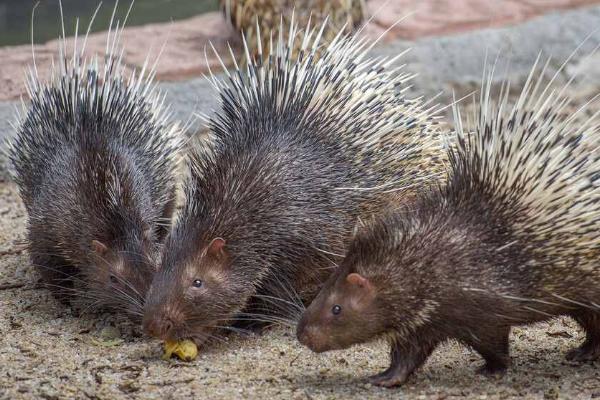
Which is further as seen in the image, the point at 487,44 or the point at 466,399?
the point at 487,44

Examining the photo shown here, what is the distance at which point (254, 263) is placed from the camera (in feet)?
12.3

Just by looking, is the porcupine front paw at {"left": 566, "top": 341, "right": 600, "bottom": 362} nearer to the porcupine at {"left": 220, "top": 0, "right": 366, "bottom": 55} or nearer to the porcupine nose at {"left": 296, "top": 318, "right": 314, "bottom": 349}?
the porcupine nose at {"left": 296, "top": 318, "right": 314, "bottom": 349}

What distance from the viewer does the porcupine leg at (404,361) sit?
10.8 ft

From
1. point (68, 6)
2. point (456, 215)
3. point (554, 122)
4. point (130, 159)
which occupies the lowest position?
point (68, 6)

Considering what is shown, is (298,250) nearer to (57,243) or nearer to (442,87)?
(57,243)

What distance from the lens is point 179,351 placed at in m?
3.62

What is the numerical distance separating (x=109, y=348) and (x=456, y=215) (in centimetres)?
134

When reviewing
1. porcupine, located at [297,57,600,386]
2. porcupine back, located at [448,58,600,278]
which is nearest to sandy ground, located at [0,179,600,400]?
porcupine, located at [297,57,600,386]

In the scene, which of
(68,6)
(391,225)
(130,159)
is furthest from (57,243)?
(68,6)

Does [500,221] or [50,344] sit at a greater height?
[500,221]

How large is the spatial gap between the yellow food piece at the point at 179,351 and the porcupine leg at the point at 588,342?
51.1 inches

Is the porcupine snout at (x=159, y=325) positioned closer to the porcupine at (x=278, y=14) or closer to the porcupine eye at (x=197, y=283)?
the porcupine eye at (x=197, y=283)

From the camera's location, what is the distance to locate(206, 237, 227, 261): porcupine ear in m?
3.63

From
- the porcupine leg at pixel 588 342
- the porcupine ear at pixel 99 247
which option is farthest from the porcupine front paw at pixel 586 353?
the porcupine ear at pixel 99 247
